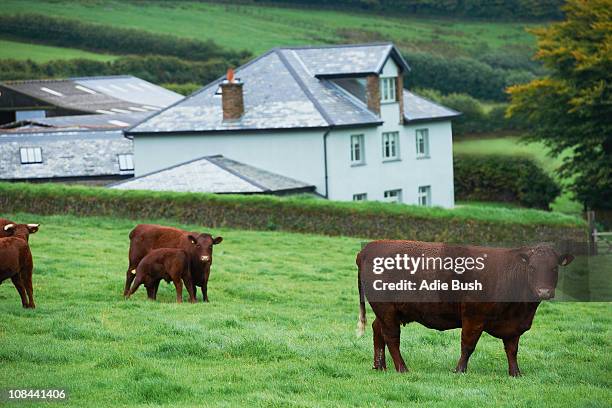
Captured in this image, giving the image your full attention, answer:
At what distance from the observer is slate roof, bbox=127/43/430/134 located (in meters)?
56.4

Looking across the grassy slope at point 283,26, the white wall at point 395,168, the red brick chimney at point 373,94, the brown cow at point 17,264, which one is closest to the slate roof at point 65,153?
the white wall at point 395,168

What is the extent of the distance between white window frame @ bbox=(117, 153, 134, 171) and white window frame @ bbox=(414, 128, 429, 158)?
15396 mm

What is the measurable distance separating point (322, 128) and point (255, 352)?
38681mm

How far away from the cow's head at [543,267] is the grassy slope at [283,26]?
10305cm

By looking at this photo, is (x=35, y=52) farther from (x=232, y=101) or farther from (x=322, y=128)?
→ (x=322, y=128)

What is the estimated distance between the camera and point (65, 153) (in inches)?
2493

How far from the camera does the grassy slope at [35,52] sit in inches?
4053

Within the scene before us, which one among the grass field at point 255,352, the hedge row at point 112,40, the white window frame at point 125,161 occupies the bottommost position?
the grass field at point 255,352

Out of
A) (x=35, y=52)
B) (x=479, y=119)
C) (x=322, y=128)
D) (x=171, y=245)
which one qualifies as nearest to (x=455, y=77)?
(x=479, y=119)

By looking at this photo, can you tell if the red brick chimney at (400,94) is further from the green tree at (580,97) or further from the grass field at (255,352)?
the grass field at (255,352)

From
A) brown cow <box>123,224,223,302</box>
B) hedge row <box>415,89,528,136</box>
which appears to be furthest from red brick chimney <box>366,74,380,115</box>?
brown cow <box>123,224,223,302</box>

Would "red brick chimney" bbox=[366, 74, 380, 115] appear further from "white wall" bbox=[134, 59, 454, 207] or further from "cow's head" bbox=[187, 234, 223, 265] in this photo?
"cow's head" bbox=[187, 234, 223, 265]

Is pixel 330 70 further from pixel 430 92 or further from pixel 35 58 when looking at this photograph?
pixel 35 58

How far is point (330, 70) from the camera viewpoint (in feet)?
198
